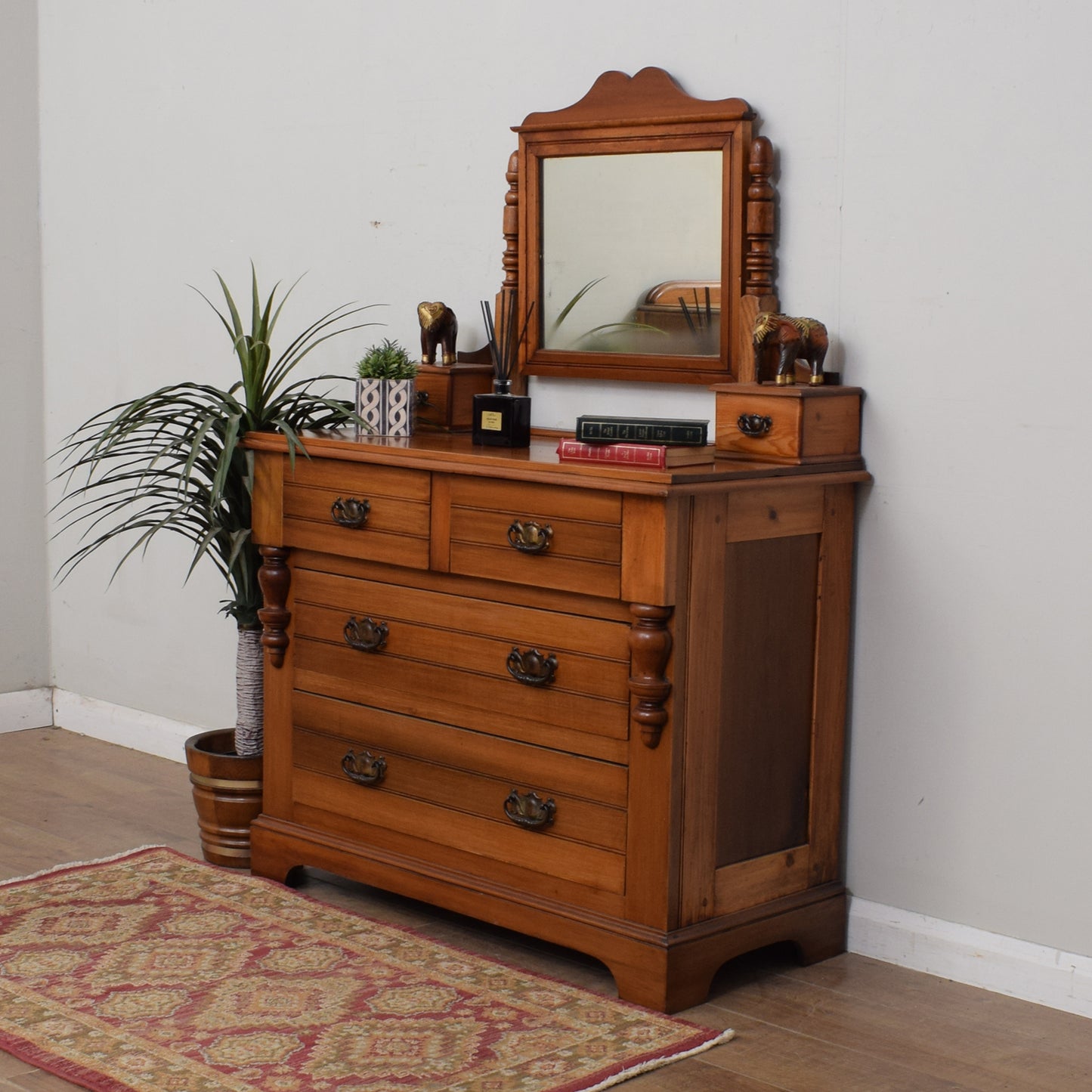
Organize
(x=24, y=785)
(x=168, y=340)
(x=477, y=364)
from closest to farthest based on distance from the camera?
1. (x=477, y=364)
2. (x=24, y=785)
3. (x=168, y=340)

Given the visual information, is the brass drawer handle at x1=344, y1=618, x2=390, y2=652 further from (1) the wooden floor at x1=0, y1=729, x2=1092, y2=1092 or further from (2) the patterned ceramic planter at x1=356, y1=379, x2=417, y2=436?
(1) the wooden floor at x1=0, y1=729, x2=1092, y2=1092

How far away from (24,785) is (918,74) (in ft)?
9.21

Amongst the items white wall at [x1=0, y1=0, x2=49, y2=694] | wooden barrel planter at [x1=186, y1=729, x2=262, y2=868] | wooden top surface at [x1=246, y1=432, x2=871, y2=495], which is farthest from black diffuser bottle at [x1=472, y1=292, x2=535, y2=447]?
white wall at [x1=0, y1=0, x2=49, y2=694]

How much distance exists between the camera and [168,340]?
4.34 m

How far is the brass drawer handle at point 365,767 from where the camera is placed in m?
3.12

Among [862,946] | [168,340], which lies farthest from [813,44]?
[168,340]

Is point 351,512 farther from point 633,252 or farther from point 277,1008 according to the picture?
point 277,1008

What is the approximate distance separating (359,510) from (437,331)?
0.57 metres

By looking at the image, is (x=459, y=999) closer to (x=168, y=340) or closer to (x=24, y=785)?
(x=24, y=785)

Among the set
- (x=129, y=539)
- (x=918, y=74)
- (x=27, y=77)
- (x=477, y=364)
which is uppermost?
(x=27, y=77)

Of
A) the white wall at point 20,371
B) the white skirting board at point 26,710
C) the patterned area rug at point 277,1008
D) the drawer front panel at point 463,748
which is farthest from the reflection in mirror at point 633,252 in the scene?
the white skirting board at point 26,710

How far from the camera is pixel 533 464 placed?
8.98 feet

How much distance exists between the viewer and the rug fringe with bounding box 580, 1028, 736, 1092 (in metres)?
2.39

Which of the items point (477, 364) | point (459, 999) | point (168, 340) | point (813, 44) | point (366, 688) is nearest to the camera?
point (459, 999)
